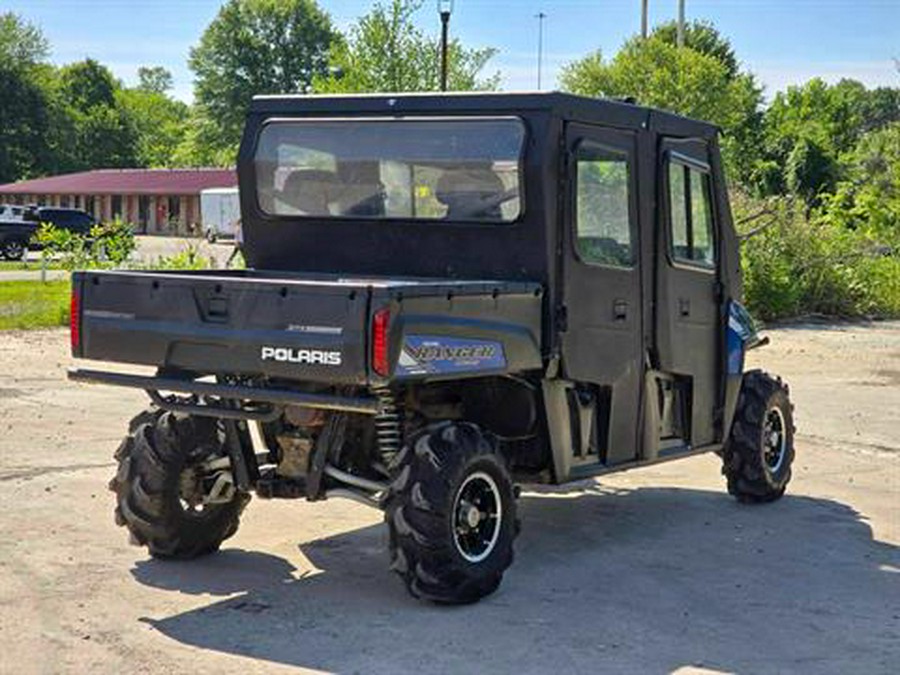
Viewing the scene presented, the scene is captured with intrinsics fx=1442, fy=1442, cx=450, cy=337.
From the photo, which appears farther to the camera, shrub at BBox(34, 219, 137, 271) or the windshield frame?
shrub at BBox(34, 219, 137, 271)

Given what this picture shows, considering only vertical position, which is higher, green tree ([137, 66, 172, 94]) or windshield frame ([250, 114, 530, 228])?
green tree ([137, 66, 172, 94])

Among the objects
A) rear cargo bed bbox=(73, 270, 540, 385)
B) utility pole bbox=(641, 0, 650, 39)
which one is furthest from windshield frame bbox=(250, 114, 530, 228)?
utility pole bbox=(641, 0, 650, 39)

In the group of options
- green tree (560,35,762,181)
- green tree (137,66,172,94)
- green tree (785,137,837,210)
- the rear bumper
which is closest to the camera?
the rear bumper

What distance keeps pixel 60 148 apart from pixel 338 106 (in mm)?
92883

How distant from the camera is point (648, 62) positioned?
5438 cm

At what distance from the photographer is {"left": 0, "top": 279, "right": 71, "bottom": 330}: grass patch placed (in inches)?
809

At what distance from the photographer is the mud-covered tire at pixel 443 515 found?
6.53 metres

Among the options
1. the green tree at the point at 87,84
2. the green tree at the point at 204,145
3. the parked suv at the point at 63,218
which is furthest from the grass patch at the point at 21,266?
the green tree at the point at 87,84

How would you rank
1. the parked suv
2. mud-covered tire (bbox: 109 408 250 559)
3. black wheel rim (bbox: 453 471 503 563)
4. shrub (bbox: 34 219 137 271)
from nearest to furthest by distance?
black wheel rim (bbox: 453 471 503 563) → mud-covered tire (bbox: 109 408 250 559) → shrub (bbox: 34 219 137 271) → the parked suv

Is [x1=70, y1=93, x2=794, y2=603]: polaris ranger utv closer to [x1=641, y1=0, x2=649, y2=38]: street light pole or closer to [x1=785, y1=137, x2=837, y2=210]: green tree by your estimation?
[x1=641, y1=0, x2=649, y2=38]: street light pole

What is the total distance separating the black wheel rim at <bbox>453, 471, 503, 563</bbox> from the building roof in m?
69.2

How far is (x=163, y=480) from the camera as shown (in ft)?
24.0

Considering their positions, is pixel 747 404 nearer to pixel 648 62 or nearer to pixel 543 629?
pixel 543 629

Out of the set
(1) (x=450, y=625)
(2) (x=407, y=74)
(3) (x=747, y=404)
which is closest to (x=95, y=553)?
(1) (x=450, y=625)
